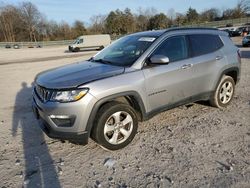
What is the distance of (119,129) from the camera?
4148 mm

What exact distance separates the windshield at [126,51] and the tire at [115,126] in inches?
31.0

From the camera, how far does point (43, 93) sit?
4023 mm

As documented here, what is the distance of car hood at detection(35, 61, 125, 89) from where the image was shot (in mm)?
3828

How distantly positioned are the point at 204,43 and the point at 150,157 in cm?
272

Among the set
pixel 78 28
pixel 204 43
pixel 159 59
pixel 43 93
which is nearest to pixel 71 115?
pixel 43 93

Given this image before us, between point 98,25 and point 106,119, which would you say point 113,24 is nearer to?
point 98,25

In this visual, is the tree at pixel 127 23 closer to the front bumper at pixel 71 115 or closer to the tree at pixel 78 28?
the tree at pixel 78 28

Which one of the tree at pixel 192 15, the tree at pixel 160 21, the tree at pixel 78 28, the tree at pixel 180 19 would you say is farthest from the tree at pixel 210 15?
the tree at pixel 78 28

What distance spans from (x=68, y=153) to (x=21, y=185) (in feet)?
3.06

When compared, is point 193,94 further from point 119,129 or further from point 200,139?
point 119,129

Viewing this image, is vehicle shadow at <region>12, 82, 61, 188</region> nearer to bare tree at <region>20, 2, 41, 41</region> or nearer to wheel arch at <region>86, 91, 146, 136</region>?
wheel arch at <region>86, 91, 146, 136</region>

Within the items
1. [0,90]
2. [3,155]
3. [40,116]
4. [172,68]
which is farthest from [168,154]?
[0,90]

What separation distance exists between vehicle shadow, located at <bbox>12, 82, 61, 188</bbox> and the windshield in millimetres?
1820

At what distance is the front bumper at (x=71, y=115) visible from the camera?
3684 mm
